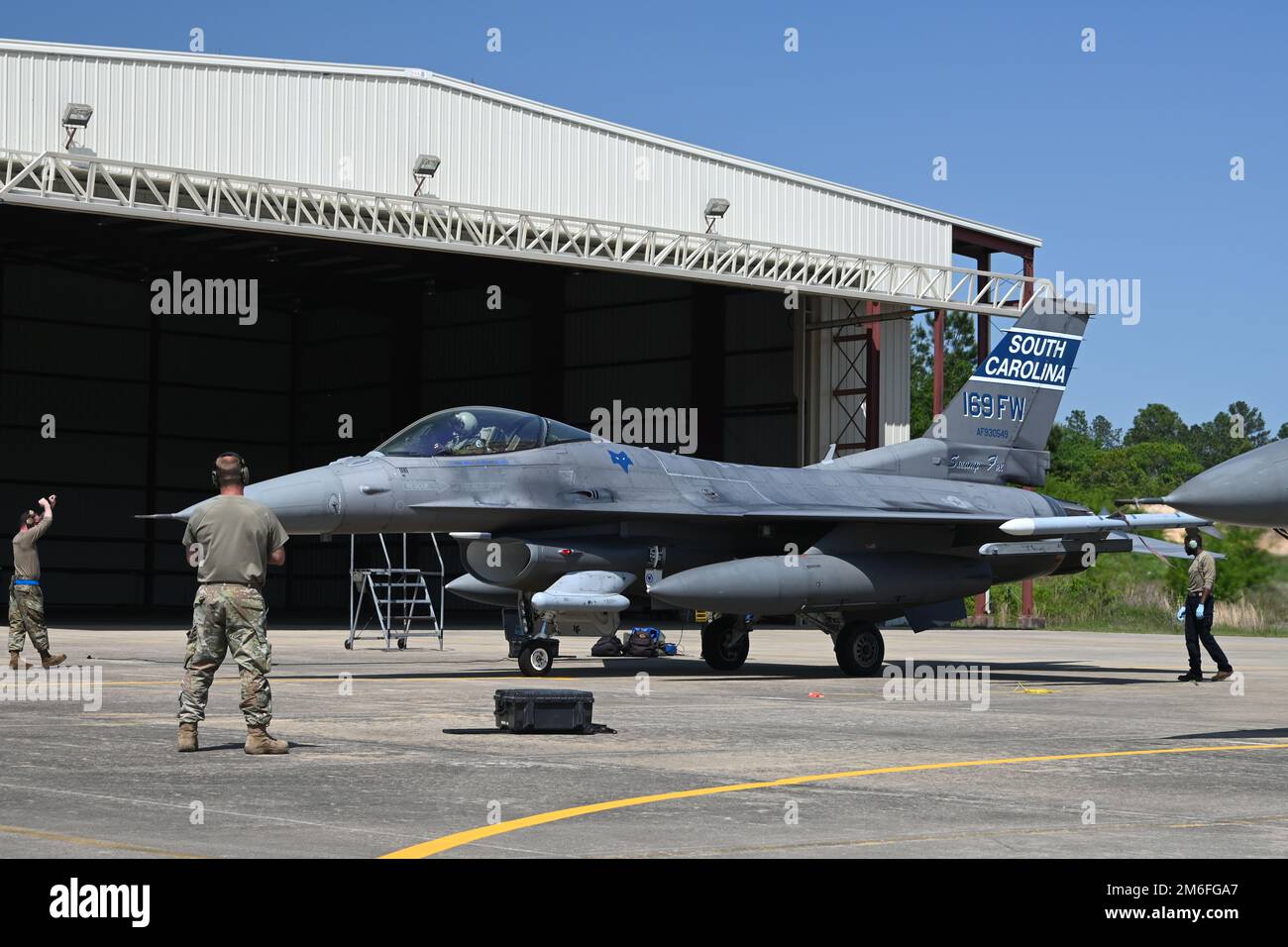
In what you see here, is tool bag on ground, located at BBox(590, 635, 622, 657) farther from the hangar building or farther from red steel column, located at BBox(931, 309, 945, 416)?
red steel column, located at BBox(931, 309, 945, 416)

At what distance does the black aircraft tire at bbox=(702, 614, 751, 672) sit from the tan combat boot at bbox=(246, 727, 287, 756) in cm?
1064

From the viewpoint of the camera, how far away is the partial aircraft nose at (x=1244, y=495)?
10578mm

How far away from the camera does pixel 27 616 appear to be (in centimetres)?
1831

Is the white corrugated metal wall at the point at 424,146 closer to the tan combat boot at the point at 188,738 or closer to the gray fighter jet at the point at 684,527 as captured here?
the gray fighter jet at the point at 684,527

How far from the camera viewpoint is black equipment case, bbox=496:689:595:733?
11.9m

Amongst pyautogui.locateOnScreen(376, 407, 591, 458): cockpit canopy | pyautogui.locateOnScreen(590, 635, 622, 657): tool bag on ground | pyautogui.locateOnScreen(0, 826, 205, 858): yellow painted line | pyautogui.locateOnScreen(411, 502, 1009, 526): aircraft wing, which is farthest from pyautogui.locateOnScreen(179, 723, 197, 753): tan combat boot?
pyautogui.locateOnScreen(590, 635, 622, 657): tool bag on ground

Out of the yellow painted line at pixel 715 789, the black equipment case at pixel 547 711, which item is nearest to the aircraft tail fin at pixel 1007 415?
the black equipment case at pixel 547 711

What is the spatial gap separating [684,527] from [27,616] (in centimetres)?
768

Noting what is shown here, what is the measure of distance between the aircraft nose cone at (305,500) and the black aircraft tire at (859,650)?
6839 mm

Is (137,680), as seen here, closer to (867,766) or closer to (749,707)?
(749,707)


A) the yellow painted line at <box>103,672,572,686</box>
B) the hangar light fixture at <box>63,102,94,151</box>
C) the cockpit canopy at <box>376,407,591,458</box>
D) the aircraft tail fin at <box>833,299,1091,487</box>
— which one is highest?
the hangar light fixture at <box>63,102,94,151</box>

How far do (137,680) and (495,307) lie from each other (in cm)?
3290

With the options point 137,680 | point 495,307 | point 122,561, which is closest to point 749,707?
point 137,680

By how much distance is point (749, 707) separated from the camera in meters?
14.8
